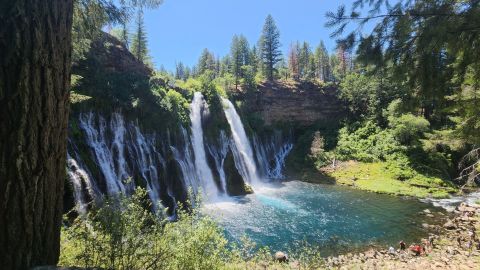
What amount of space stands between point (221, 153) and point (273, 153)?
1325 centimetres

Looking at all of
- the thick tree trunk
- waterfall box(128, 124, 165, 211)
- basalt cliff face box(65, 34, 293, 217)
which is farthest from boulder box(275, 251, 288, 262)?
the thick tree trunk

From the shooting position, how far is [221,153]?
92.8ft

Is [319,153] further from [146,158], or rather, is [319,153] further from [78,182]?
[78,182]

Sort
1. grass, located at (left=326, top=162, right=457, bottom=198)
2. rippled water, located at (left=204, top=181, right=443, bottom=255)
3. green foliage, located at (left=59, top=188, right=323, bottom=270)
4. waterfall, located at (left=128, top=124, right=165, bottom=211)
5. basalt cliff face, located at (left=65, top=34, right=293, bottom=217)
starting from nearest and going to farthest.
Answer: green foliage, located at (left=59, top=188, right=323, bottom=270) < rippled water, located at (left=204, top=181, right=443, bottom=255) < basalt cliff face, located at (left=65, top=34, right=293, bottom=217) < waterfall, located at (left=128, top=124, right=165, bottom=211) < grass, located at (left=326, top=162, right=457, bottom=198)

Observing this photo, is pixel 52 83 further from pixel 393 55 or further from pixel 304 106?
pixel 304 106

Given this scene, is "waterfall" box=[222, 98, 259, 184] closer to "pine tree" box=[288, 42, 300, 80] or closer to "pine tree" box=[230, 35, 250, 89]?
"pine tree" box=[230, 35, 250, 89]

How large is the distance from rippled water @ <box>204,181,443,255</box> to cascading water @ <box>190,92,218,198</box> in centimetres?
228

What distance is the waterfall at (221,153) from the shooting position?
2594 centimetres

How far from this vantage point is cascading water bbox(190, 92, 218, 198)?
80.2 feet

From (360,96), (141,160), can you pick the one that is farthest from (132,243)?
(360,96)

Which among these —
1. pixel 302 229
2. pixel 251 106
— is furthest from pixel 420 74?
pixel 251 106

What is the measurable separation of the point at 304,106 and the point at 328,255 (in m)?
35.8

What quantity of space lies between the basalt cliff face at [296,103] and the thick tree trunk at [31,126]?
133 ft

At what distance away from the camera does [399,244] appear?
602 inches
